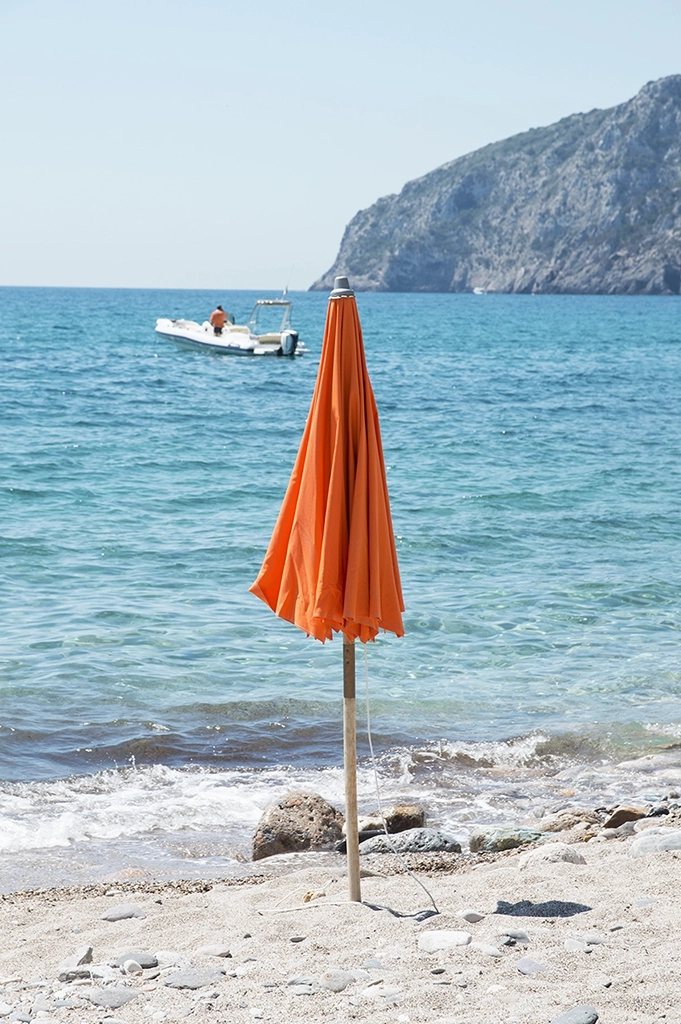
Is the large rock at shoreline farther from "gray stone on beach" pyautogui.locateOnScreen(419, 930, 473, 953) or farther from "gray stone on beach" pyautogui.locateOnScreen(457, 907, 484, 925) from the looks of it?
"gray stone on beach" pyautogui.locateOnScreen(419, 930, 473, 953)

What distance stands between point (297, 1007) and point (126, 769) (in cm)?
396

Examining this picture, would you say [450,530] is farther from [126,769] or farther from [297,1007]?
[297,1007]

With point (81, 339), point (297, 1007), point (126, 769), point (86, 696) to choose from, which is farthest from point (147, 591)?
point (81, 339)

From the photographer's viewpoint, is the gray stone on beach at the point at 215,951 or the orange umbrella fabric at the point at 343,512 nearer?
the gray stone on beach at the point at 215,951

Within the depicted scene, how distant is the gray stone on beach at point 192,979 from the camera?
3.76 m

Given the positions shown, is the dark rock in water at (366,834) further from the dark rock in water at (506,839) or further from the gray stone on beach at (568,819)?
the gray stone on beach at (568,819)

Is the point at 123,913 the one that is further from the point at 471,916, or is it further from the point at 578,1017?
the point at 578,1017

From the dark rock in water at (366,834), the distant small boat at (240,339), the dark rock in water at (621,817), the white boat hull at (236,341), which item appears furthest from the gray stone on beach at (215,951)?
the white boat hull at (236,341)

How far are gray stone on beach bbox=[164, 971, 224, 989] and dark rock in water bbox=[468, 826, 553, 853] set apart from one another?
2.29 metres

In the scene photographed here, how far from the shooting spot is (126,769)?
7.25m

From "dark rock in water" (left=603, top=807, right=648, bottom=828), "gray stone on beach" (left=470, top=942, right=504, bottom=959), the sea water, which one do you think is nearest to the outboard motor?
the sea water

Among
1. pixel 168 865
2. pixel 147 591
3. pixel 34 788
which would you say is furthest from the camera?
pixel 147 591

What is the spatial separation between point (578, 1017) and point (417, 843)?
8.28ft

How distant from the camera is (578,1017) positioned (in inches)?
128
